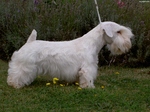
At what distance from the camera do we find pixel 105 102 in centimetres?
609

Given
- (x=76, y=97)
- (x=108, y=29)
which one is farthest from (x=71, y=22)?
(x=76, y=97)

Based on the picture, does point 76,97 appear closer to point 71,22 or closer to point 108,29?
point 108,29

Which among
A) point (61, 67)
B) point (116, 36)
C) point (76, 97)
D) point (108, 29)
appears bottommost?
point (76, 97)

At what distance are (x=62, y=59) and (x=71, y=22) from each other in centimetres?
310

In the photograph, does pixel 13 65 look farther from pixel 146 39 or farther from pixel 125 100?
pixel 146 39

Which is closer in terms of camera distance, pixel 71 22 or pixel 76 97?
pixel 76 97

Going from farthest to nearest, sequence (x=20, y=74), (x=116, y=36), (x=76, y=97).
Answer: (x=116, y=36) → (x=20, y=74) → (x=76, y=97)

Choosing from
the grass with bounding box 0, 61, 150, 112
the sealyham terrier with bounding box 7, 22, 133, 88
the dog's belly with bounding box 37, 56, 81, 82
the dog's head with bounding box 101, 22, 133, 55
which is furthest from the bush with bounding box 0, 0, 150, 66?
the dog's belly with bounding box 37, 56, 81, 82

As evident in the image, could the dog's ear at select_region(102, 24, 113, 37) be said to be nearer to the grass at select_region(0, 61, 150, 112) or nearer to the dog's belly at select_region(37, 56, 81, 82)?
the dog's belly at select_region(37, 56, 81, 82)

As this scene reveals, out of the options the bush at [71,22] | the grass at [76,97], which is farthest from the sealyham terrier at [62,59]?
the bush at [71,22]

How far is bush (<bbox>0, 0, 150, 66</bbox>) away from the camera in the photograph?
31.5 ft

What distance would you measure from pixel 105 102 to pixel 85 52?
3.98 feet

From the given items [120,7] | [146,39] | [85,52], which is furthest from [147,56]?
[85,52]

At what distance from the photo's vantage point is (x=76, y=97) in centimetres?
634
